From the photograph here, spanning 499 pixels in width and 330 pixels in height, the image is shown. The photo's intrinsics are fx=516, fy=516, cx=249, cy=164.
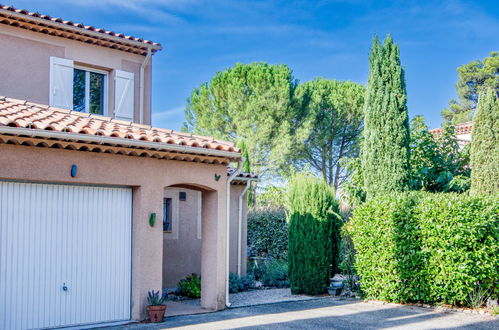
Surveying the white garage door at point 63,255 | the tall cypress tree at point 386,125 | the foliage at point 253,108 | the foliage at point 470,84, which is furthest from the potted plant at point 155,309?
the foliage at point 470,84

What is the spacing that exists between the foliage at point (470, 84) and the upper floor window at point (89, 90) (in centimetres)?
3107

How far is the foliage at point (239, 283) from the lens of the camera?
596 inches

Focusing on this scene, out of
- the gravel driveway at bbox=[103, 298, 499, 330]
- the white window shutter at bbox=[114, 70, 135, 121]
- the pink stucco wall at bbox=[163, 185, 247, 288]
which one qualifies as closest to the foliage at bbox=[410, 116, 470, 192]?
the gravel driveway at bbox=[103, 298, 499, 330]

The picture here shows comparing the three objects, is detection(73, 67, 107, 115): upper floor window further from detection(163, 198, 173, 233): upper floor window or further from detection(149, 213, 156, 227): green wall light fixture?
detection(149, 213, 156, 227): green wall light fixture

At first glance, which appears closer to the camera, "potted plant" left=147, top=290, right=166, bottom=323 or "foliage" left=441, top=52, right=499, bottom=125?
"potted plant" left=147, top=290, right=166, bottom=323

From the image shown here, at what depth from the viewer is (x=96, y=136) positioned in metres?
9.43

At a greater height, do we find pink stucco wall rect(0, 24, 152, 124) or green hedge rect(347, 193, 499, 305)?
pink stucco wall rect(0, 24, 152, 124)

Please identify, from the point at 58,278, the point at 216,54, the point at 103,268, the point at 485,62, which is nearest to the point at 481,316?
the point at 103,268

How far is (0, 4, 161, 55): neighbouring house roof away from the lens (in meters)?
13.2

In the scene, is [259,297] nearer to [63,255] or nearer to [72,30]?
[63,255]

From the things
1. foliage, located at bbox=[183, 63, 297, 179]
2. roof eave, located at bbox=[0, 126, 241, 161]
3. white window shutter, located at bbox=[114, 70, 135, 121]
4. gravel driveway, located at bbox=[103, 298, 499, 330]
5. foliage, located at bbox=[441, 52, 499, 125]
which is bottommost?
gravel driveway, located at bbox=[103, 298, 499, 330]

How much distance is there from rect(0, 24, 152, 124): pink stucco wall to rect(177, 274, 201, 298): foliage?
208 inches

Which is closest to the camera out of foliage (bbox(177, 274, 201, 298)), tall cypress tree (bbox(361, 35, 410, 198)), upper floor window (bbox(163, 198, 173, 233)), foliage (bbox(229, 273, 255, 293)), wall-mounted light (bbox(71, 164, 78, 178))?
wall-mounted light (bbox(71, 164, 78, 178))

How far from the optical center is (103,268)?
405 inches
